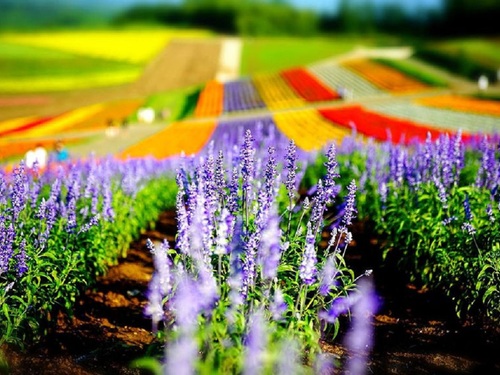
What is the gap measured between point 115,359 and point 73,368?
15.6 inches

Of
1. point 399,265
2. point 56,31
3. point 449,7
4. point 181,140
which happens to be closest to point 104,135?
point 181,140

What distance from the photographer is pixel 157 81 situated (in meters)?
50.2

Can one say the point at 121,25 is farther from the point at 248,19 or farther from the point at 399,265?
the point at 399,265

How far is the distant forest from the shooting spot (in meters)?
65.6

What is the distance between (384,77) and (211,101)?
15.0 meters

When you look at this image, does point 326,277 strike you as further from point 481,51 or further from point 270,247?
point 481,51

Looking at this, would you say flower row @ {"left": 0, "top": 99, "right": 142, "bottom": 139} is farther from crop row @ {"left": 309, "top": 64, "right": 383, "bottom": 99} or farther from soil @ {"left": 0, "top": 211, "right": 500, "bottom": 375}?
soil @ {"left": 0, "top": 211, "right": 500, "bottom": 375}

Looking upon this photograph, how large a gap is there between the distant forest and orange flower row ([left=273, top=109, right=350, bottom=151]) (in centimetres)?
4057

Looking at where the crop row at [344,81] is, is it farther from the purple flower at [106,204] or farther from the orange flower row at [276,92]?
the purple flower at [106,204]

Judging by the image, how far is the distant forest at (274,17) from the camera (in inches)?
2584

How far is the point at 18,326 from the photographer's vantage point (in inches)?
206

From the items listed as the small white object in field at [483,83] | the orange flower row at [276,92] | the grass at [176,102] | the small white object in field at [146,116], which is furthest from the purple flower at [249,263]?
the small white object in field at [483,83]

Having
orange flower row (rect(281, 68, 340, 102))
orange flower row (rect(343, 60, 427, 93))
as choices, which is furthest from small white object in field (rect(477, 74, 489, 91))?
orange flower row (rect(281, 68, 340, 102))

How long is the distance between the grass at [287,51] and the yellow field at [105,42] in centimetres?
1028
